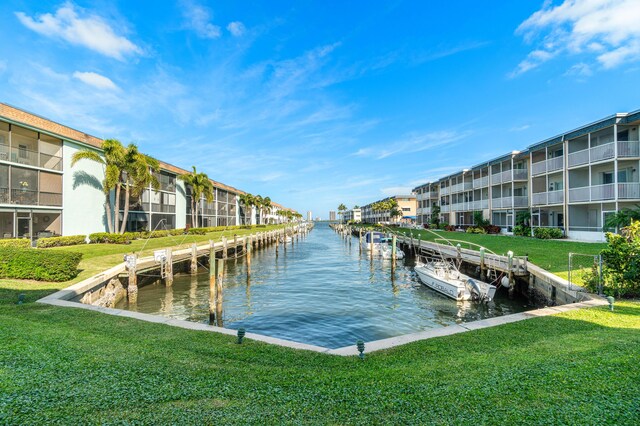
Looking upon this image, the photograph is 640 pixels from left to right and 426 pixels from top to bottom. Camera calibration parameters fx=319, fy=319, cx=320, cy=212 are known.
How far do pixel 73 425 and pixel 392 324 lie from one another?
41.3 feet

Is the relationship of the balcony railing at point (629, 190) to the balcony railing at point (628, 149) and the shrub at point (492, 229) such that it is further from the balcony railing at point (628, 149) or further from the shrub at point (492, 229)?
the shrub at point (492, 229)

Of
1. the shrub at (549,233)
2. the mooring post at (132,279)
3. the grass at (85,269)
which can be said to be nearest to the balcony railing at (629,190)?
the shrub at (549,233)

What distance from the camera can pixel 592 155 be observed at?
27375 mm

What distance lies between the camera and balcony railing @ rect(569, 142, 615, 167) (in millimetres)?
25797

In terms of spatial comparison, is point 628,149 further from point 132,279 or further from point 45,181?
point 45,181

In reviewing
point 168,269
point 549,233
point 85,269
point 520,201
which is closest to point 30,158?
point 85,269

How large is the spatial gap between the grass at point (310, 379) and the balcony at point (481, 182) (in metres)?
41.2

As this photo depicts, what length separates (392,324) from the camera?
1460cm

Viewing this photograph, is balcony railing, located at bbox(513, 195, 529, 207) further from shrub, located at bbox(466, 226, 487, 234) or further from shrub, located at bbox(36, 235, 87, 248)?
shrub, located at bbox(36, 235, 87, 248)

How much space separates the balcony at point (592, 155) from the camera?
25.8 meters

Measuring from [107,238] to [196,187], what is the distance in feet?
69.5

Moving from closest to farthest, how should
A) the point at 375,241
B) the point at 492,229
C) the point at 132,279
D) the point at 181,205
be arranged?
the point at 132,279
the point at 492,229
the point at 375,241
the point at 181,205

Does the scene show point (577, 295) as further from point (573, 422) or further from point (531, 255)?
A: point (573, 422)

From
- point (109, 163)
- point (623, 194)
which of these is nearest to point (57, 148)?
point (109, 163)
